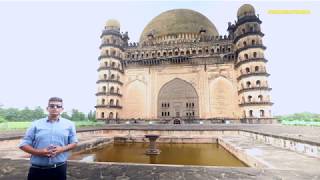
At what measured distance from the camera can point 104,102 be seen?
31.3 m

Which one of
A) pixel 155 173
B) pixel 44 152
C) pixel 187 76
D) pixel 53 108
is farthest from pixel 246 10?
pixel 44 152

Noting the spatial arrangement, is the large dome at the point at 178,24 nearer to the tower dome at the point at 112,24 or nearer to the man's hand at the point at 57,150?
the tower dome at the point at 112,24

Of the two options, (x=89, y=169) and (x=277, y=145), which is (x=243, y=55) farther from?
(x=89, y=169)

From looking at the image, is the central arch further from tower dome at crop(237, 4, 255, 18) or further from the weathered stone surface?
the weathered stone surface

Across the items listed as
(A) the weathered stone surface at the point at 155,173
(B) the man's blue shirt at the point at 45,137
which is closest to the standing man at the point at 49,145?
(B) the man's blue shirt at the point at 45,137

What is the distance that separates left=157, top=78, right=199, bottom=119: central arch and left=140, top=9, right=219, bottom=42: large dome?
882 cm

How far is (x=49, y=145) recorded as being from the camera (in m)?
2.52

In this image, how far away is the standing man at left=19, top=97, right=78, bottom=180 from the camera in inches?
98.0

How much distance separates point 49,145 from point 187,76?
2944cm

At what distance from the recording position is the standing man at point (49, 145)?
2488mm

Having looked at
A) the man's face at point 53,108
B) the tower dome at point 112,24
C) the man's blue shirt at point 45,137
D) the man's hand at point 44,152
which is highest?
the tower dome at point 112,24

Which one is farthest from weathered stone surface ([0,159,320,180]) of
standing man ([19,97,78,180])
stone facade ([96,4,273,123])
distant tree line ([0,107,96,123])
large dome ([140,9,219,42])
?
distant tree line ([0,107,96,123])

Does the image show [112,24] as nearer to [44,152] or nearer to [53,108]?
[53,108]

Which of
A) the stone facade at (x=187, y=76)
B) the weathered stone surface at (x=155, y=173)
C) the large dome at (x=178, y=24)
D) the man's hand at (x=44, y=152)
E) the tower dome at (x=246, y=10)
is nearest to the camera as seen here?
the man's hand at (x=44, y=152)
